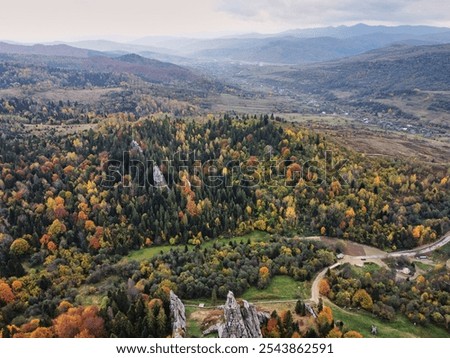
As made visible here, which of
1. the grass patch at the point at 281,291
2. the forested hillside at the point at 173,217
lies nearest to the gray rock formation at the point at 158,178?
the forested hillside at the point at 173,217

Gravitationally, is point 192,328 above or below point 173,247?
above

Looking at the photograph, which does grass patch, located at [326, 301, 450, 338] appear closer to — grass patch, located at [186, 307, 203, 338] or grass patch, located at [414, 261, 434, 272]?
grass patch, located at [414, 261, 434, 272]

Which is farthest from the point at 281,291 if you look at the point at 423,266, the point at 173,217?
the point at 173,217

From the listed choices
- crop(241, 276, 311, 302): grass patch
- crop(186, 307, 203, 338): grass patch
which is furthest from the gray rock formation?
crop(186, 307, 203, 338): grass patch

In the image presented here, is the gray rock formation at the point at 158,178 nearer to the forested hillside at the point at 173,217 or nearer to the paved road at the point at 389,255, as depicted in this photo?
the forested hillside at the point at 173,217

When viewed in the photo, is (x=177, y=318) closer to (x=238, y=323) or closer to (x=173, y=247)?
(x=238, y=323)

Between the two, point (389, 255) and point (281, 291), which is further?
point (389, 255)
